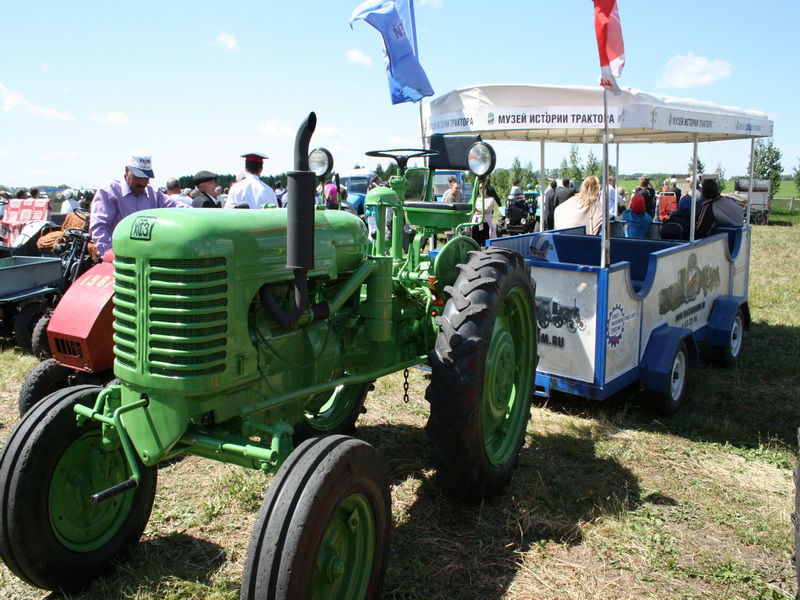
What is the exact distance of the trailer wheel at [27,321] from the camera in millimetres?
6668

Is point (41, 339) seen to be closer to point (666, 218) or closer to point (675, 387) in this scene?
point (675, 387)

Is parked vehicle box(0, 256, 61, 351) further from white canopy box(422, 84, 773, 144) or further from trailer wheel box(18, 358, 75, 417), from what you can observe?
white canopy box(422, 84, 773, 144)

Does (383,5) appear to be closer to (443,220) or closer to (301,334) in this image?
(443,220)

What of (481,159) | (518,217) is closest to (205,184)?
(481,159)

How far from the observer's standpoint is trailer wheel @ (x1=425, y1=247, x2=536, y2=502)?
318 cm

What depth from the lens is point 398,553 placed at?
3.11 meters

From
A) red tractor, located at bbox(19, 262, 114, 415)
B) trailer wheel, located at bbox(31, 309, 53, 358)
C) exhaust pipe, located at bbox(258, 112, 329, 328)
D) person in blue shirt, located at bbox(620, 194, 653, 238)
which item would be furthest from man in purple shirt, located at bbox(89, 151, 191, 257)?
person in blue shirt, located at bbox(620, 194, 653, 238)

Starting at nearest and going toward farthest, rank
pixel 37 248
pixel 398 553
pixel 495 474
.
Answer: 1. pixel 398 553
2. pixel 495 474
3. pixel 37 248

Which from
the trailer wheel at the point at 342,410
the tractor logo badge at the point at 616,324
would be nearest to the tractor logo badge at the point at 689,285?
the tractor logo badge at the point at 616,324

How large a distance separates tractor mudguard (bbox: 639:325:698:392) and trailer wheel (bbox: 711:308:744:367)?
1107mm

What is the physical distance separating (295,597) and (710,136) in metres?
6.82

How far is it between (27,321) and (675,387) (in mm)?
6230

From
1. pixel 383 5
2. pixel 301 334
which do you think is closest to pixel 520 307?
pixel 301 334

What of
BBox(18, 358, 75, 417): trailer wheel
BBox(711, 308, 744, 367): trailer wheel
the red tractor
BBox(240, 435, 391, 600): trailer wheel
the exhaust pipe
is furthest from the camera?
BBox(711, 308, 744, 367): trailer wheel
